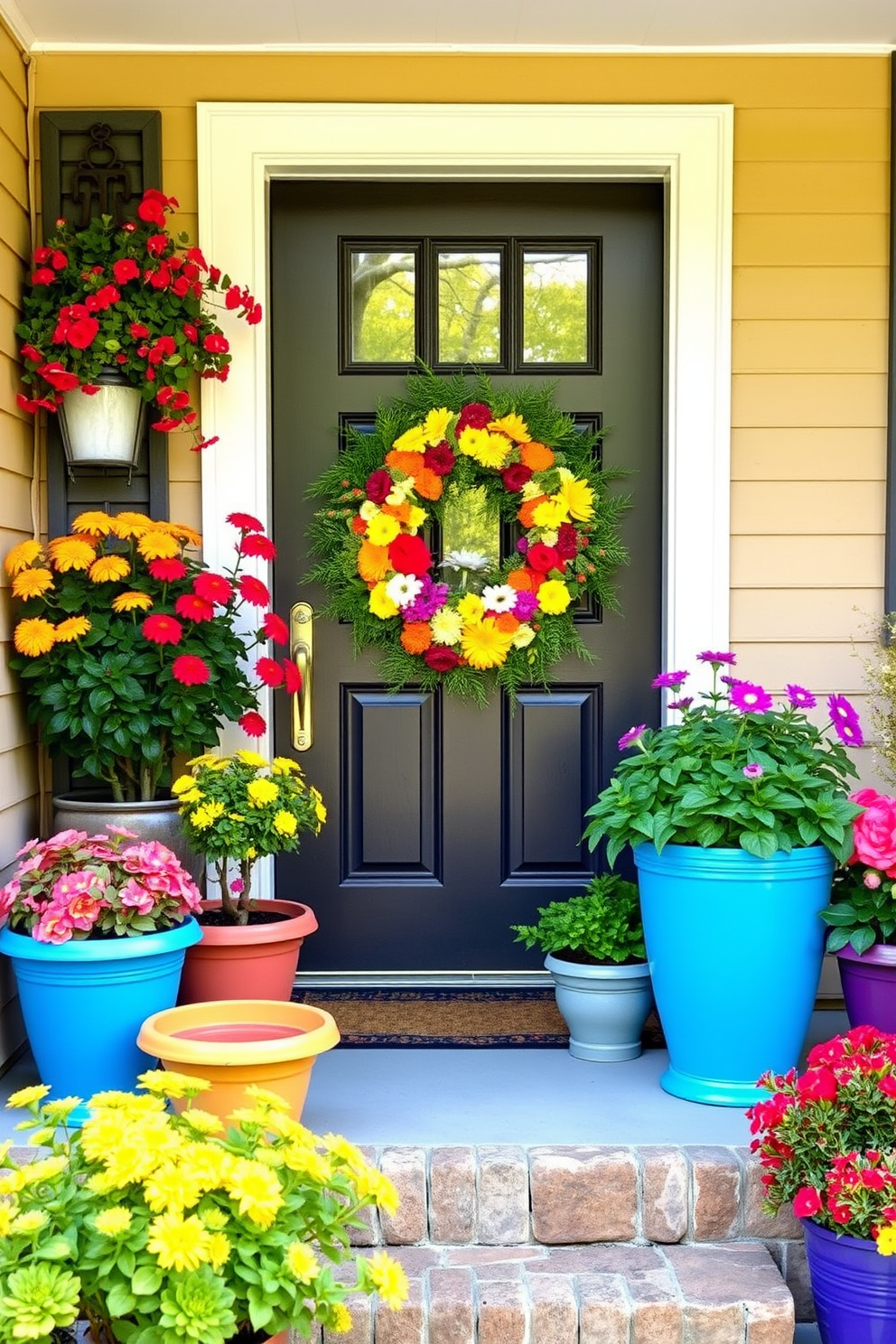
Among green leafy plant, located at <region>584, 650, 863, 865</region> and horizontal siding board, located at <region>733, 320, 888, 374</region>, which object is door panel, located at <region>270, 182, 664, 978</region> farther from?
green leafy plant, located at <region>584, 650, 863, 865</region>

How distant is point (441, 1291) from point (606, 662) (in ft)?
5.28

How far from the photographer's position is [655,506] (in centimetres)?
322

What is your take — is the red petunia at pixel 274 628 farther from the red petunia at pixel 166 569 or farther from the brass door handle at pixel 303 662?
the brass door handle at pixel 303 662

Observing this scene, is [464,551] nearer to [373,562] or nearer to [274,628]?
[373,562]

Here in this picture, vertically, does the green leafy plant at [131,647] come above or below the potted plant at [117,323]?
below

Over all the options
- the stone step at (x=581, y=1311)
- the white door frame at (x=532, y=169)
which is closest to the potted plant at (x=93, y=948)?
the stone step at (x=581, y=1311)

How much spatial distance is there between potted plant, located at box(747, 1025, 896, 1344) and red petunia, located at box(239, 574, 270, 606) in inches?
56.2

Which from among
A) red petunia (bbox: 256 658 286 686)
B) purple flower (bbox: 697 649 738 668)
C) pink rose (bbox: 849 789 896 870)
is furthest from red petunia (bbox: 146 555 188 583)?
pink rose (bbox: 849 789 896 870)

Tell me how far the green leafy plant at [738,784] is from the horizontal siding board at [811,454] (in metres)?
0.65

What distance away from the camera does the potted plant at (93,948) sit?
2307mm

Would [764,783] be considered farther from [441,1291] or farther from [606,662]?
[441,1291]

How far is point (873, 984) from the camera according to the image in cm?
247

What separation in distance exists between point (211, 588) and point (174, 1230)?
148 cm

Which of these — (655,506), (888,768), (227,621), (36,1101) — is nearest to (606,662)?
(655,506)
